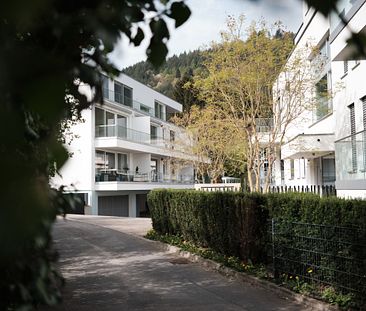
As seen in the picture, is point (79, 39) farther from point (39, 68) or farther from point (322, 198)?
point (322, 198)

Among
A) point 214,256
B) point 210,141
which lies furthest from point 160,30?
point 210,141

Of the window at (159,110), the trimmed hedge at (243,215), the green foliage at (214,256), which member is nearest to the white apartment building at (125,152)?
the window at (159,110)

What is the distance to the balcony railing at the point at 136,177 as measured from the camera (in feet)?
121

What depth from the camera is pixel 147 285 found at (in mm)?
9125

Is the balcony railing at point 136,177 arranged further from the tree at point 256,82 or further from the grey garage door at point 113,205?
the tree at point 256,82

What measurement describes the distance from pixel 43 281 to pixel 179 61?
125 meters

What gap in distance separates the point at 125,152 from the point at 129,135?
2.86 metres

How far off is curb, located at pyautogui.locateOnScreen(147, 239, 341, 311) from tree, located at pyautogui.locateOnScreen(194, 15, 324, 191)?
7.86 meters

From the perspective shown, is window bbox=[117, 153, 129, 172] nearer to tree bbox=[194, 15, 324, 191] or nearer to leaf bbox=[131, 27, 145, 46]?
tree bbox=[194, 15, 324, 191]

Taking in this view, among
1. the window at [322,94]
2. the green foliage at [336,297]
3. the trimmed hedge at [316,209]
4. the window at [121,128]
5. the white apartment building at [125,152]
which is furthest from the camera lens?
the window at [121,128]

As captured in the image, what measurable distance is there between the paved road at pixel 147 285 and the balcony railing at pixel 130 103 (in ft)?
87.1

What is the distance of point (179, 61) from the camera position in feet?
408

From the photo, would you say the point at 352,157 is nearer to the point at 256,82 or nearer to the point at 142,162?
the point at 256,82

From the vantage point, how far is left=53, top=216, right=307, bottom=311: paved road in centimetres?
760
